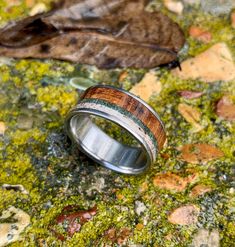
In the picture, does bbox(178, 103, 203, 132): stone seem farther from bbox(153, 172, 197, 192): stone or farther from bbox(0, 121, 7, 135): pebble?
bbox(0, 121, 7, 135): pebble

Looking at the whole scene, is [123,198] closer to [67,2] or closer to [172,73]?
[172,73]

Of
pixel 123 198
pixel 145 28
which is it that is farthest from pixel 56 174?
pixel 145 28

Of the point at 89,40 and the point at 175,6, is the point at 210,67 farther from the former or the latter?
the point at 89,40

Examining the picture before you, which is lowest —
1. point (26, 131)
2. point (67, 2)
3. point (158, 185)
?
point (158, 185)

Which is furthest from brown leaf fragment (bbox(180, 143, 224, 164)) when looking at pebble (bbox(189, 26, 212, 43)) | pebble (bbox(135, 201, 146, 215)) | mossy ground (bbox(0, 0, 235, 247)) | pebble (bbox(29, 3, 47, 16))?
pebble (bbox(29, 3, 47, 16))

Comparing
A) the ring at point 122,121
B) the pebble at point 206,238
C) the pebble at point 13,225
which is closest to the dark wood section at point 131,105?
the ring at point 122,121

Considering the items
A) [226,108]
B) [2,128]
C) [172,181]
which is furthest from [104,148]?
[226,108]

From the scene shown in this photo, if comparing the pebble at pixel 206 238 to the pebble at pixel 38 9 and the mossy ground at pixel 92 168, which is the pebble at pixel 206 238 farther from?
the pebble at pixel 38 9
